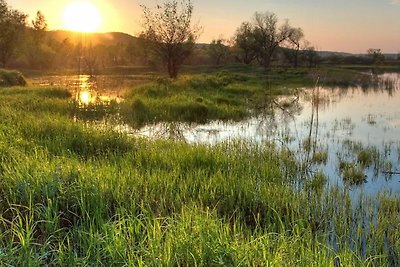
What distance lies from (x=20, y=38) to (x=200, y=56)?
49.4 metres

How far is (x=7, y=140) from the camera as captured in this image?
9.55 metres

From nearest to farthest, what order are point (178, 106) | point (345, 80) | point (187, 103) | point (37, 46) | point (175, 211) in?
point (175, 211)
point (178, 106)
point (187, 103)
point (345, 80)
point (37, 46)

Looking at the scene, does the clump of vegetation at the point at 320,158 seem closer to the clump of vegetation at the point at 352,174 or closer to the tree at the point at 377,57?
the clump of vegetation at the point at 352,174

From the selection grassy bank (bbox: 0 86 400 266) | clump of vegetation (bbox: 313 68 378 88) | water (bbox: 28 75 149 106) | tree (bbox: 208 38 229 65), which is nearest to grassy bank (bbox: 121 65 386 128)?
water (bbox: 28 75 149 106)

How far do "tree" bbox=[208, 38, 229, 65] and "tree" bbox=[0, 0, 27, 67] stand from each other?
47.7 m

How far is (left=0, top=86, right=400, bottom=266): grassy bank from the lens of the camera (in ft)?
15.3

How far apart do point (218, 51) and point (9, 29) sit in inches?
2086

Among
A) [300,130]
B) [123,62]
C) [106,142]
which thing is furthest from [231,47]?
[106,142]

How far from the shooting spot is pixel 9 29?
55938mm

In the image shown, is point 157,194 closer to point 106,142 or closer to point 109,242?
point 109,242

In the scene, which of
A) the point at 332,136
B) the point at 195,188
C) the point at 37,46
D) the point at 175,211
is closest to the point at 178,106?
the point at 332,136

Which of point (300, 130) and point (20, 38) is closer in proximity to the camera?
point (300, 130)

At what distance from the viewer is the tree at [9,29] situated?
53891 millimetres

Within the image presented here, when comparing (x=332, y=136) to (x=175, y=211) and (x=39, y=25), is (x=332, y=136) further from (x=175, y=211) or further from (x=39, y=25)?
(x=39, y=25)
